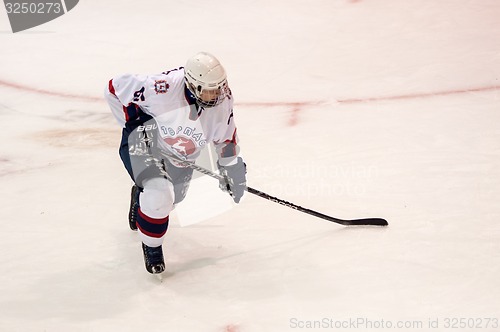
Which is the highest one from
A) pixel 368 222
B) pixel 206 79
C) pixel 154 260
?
pixel 206 79

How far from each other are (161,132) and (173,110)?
0.38 ft

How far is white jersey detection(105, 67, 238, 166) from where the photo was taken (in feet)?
9.28

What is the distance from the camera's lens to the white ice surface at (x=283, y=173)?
2.80 meters

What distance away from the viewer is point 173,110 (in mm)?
2861

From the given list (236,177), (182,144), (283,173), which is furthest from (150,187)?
(283,173)

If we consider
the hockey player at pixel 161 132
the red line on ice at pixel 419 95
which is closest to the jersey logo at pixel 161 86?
the hockey player at pixel 161 132

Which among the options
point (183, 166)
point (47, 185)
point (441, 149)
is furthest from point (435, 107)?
point (47, 185)

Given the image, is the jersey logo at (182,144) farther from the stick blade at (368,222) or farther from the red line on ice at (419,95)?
the red line on ice at (419,95)

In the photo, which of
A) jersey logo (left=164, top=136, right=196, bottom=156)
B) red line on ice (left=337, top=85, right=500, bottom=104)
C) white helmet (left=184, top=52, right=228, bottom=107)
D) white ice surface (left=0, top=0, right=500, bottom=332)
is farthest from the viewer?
red line on ice (left=337, top=85, right=500, bottom=104)

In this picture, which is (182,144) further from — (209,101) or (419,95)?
(419,95)

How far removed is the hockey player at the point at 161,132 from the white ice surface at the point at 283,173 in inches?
11.6

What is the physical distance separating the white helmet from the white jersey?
108mm

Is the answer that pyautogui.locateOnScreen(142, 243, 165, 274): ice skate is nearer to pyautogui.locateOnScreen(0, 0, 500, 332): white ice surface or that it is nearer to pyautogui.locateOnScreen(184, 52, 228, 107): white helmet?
pyautogui.locateOnScreen(0, 0, 500, 332): white ice surface

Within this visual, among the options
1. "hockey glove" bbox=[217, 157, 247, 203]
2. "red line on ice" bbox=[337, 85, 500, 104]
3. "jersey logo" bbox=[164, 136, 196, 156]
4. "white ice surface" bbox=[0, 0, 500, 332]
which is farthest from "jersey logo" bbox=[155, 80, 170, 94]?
"red line on ice" bbox=[337, 85, 500, 104]
